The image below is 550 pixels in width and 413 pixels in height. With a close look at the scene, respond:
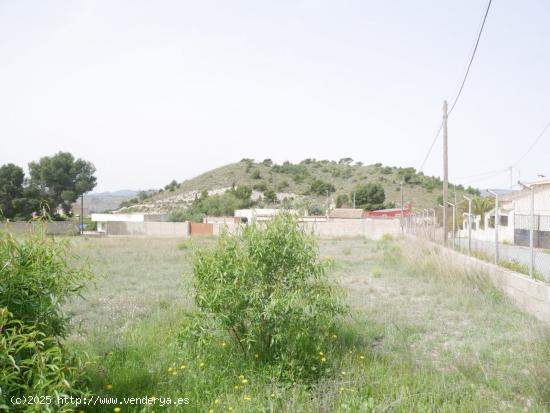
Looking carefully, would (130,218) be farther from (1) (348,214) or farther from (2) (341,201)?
(2) (341,201)

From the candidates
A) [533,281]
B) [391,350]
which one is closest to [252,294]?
[391,350]

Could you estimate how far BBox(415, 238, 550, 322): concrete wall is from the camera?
6914 millimetres

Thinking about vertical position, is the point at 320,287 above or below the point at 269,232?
below

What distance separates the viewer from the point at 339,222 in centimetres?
4391

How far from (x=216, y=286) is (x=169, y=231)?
47.6m

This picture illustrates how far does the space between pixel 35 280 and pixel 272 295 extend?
6.63 ft

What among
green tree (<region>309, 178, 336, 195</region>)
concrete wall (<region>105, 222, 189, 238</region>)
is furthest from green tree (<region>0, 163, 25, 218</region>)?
green tree (<region>309, 178, 336, 195</region>)

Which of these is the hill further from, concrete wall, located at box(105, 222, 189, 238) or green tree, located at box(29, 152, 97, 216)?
green tree, located at box(29, 152, 97, 216)

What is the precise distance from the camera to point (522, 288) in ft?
25.5

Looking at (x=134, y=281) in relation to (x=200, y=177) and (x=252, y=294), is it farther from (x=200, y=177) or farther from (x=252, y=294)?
(x=200, y=177)

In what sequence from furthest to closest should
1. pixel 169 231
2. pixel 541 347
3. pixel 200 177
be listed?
pixel 200 177 < pixel 169 231 < pixel 541 347

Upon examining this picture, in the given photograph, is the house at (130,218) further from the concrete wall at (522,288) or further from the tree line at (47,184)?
the concrete wall at (522,288)

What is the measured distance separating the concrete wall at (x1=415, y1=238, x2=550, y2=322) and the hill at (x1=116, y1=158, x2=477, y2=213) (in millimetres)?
60103

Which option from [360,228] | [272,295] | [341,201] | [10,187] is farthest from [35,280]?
[341,201]
